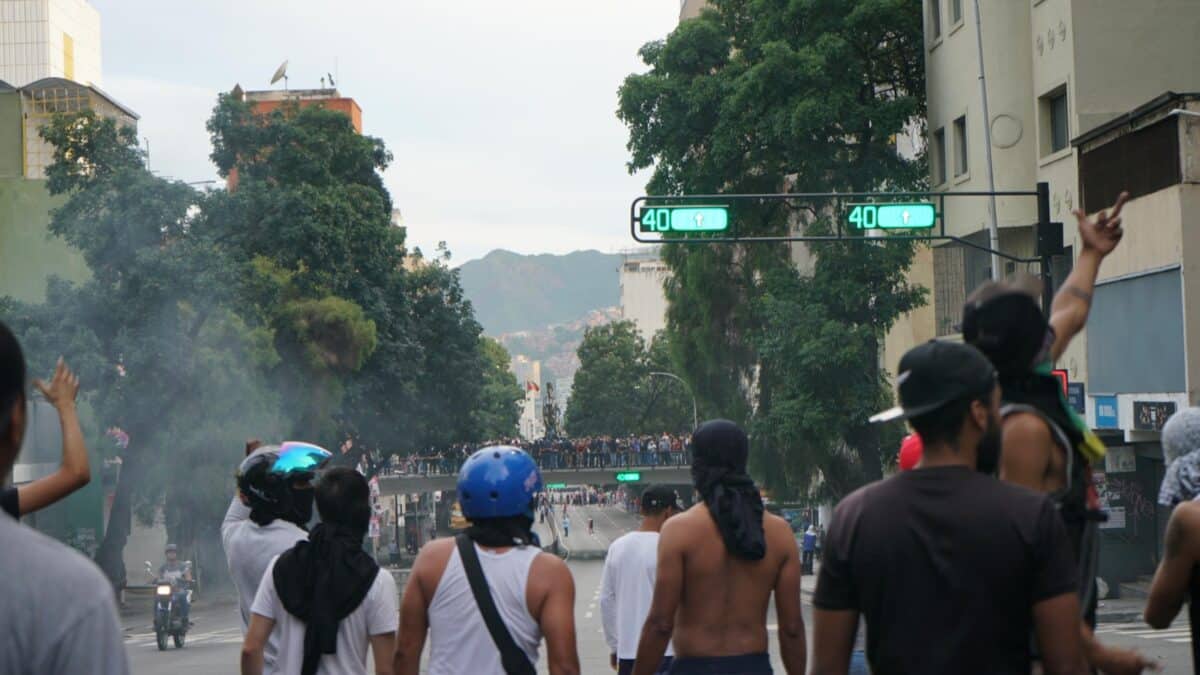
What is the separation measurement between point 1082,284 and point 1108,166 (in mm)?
24948

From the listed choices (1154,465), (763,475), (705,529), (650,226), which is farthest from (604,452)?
(705,529)

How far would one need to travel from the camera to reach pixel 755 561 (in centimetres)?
627

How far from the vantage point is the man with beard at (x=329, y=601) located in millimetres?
5844

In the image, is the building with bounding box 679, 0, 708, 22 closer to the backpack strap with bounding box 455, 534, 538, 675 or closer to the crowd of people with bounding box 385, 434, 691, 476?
the crowd of people with bounding box 385, 434, 691, 476

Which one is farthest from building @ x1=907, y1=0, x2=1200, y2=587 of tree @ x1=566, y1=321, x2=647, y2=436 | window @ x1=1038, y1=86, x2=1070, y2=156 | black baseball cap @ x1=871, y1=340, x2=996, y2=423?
tree @ x1=566, y1=321, x2=647, y2=436

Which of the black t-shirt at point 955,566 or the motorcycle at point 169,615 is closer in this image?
the black t-shirt at point 955,566

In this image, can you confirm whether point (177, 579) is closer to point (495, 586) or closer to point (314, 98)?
point (495, 586)

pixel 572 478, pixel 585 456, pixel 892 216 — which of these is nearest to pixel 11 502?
pixel 892 216

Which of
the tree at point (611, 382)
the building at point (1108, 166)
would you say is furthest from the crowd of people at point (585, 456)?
the building at point (1108, 166)

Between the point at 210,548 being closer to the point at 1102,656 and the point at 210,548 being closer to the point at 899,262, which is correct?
the point at 899,262

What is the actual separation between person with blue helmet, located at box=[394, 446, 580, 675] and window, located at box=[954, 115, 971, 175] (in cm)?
3126

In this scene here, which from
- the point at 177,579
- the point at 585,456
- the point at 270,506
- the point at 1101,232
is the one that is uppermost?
the point at 1101,232

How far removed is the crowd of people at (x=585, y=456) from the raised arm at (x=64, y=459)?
70.9m

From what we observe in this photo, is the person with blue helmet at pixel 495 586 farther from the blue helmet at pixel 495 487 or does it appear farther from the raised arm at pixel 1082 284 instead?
the raised arm at pixel 1082 284
